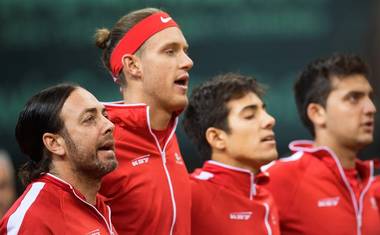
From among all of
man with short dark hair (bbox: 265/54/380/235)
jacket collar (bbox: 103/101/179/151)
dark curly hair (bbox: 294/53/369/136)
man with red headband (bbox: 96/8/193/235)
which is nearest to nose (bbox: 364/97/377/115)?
man with short dark hair (bbox: 265/54/380/235)

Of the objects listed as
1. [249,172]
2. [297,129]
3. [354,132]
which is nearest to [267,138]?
[249,172]

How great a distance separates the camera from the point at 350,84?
15.7 ft

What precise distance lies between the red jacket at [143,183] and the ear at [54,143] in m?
0.34

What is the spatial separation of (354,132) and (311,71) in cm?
46

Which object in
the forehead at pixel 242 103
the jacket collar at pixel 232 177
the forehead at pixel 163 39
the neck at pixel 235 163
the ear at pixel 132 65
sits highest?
the forehead at pixel 163 39

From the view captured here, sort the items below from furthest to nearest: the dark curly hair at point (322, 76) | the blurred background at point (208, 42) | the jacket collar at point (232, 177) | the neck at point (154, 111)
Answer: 1. the blurred background at point (208, 42)
2. the dark curly hair at point (322, 76)
3. the jacket collar at point (232, 177)
4. the neck at point (154, 111)

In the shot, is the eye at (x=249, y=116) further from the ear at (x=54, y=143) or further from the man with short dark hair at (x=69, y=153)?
the ear at (x=54, y=143)

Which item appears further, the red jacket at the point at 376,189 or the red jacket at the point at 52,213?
the red jacket at the point at 376,189

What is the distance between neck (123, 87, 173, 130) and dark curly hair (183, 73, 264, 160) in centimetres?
47

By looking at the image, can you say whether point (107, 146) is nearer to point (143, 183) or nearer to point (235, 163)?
point (143, 183)

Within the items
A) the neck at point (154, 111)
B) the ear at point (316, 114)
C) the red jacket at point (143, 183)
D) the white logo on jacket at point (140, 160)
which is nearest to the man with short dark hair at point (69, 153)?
the red jacket at point (143, 183)

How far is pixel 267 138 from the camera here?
14.4 ft

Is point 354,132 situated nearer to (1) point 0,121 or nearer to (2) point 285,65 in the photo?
(2) point 285,65

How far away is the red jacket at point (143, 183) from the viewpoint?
3.77m
